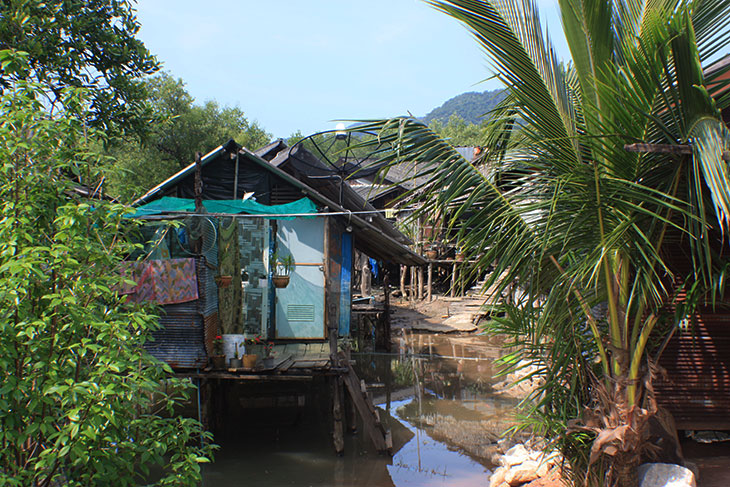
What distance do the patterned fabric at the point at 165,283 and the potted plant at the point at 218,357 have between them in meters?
0.93

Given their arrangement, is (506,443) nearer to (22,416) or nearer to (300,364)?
(300,364)

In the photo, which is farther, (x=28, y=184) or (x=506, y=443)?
(x=506, y=443)

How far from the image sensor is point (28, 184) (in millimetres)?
3205

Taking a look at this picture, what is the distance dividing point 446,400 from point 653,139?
8.37m

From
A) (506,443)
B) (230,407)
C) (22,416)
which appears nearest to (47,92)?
(22,416)

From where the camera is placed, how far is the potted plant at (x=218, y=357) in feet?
25.8

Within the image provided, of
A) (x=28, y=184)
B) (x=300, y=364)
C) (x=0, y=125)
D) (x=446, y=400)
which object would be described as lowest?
(x=446, y=400)

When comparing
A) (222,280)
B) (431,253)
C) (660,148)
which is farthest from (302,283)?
(431,253)

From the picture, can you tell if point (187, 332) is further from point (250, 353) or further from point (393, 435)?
point (393, 435)

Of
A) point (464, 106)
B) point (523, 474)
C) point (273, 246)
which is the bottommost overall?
point (523, 474)

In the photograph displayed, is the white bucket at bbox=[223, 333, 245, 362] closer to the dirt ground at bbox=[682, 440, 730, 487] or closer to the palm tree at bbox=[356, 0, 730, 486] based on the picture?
the palm tree at bbox=[356, 0, 730, 486]

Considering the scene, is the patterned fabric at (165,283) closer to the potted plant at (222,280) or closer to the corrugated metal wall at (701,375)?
the potted plant at (222,280)

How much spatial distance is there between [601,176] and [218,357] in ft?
19.4

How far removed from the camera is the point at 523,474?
6219 millimetres
